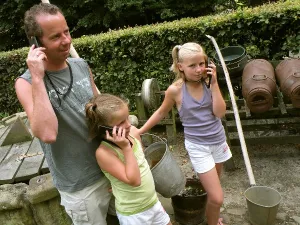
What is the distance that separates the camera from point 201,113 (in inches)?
109

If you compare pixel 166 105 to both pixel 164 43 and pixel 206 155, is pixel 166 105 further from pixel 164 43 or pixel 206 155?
pixel 164 43

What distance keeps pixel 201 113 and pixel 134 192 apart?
1033mm

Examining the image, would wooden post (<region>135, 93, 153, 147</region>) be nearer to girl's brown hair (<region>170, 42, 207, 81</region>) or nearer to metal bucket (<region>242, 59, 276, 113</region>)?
metal bucket (<region>242, 59, 276, 113</region>)

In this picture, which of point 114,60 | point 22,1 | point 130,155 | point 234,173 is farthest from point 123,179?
point 22,1

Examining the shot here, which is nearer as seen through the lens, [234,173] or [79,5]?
[234,173]

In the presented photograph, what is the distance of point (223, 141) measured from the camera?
2848 millimetres

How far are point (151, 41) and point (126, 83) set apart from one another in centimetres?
109

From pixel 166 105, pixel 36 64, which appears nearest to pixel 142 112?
pixel 166 105

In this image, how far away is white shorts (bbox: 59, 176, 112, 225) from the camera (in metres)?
2.07

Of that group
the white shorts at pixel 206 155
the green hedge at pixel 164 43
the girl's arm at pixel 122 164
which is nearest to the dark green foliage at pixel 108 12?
the green hedge at pixel 164 43

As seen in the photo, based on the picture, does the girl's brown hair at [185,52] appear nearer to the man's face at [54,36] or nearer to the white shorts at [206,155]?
the white shorts at [206,155]

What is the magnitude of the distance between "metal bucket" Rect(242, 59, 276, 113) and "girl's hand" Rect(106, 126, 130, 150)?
2.61 meters

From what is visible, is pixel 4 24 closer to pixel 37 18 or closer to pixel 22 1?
pixel 22 1

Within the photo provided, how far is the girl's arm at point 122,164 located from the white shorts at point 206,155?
921mm
